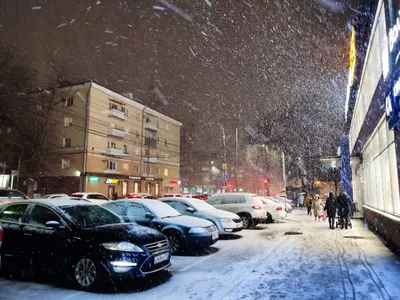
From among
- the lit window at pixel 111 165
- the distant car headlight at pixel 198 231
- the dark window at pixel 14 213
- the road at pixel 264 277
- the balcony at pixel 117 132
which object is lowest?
the road at pixel 264 277

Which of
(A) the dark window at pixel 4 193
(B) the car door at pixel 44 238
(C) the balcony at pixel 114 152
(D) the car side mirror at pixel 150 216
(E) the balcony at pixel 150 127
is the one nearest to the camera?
(B) the car door at pixel 44 238

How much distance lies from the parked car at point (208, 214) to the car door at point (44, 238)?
5.03 meters

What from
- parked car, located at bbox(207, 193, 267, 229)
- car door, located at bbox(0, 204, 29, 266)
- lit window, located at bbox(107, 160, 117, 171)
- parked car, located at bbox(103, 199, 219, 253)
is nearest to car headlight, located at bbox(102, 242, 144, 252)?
car door, located at bbox(0, 204, 29, 266)

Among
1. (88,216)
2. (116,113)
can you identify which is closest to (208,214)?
(88,216)

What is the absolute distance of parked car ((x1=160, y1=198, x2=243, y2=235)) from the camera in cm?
1070

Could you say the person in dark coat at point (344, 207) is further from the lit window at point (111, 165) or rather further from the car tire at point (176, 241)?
the lit window at point (111, 165)

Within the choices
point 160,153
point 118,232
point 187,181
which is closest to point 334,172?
point 160,153

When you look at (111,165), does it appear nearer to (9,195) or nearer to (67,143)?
(67,143)

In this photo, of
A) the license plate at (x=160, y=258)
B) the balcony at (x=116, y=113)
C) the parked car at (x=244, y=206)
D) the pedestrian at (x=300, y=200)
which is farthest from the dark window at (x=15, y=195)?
the pedestrian at (x=300, y=200)

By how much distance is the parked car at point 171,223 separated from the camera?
825 cm

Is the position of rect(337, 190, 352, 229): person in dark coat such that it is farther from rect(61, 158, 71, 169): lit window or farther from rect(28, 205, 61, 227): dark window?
rect(61, 158, 71, 169): lit window

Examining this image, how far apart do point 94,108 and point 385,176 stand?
111 ft

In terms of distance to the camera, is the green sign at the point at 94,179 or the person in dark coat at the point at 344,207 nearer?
the person in dark coat at the point at 344,207

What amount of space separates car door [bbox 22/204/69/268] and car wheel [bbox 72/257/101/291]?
0.36 meters
